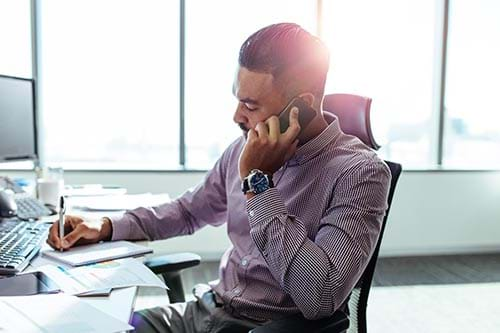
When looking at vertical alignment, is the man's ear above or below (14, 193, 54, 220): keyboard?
above

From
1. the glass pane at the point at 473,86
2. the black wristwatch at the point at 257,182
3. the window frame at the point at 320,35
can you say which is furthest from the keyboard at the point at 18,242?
the glass pane at the point at 473,86

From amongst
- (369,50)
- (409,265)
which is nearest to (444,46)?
(369,50)

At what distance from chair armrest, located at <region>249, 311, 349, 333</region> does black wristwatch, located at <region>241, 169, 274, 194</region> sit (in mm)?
285

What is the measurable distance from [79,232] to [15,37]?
2733mm

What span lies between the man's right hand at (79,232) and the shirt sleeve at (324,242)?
546 millimetres

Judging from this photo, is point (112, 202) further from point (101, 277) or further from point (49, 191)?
point (101, 277)

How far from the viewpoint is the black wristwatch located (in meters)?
1.16

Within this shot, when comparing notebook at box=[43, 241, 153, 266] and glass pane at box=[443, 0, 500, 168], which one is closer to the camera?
notebook at box=[43, 241, 153, 266]

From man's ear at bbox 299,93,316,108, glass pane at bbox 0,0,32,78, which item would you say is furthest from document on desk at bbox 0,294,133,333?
glass pane at bbox 0,0,32,78

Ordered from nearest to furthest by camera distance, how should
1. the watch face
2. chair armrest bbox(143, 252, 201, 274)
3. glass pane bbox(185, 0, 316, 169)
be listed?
the watch face, chair armrest bbox(143, 252, 201, 274), glass pane bbox(185, 0, 316, 169)

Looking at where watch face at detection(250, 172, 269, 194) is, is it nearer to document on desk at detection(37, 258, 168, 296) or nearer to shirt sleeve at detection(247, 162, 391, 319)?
shirt sleeve at detection(247, 162, 391, 319)

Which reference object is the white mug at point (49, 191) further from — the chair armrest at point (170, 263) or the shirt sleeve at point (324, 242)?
the shirt sleeve at point (324, 242)

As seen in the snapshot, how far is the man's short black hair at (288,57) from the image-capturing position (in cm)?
125

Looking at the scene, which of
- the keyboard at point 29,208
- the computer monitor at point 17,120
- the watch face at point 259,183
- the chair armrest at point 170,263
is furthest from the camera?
the computer monitor at point 17,120
